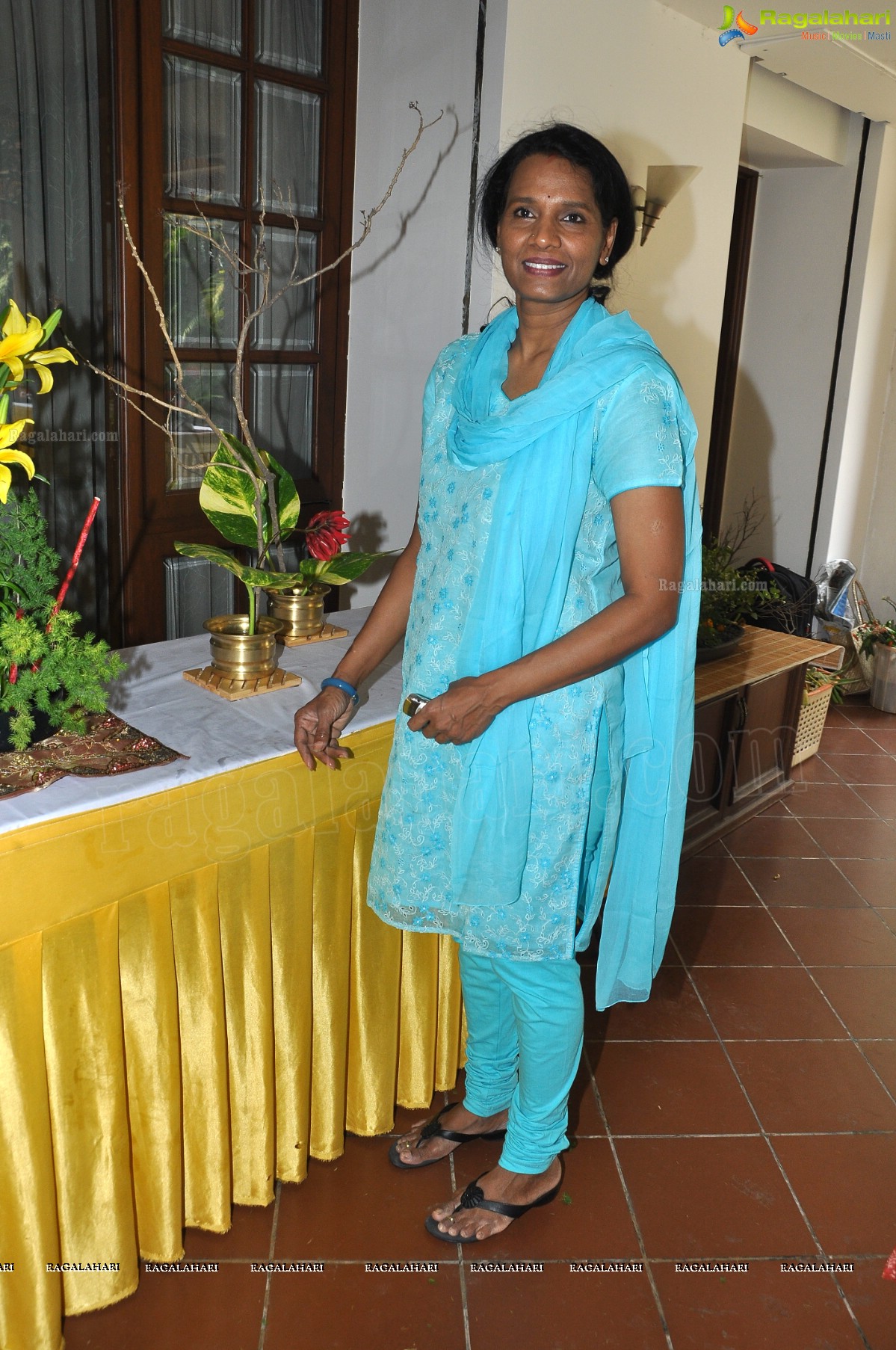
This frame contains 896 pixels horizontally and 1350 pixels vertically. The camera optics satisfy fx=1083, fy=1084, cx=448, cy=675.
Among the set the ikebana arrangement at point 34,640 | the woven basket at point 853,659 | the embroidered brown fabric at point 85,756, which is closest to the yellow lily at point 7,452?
the ikebana arrangement at point 34,640

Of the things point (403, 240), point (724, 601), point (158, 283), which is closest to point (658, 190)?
point (403, 240)

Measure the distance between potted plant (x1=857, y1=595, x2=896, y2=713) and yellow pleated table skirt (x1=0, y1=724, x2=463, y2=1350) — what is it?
3.47 meters

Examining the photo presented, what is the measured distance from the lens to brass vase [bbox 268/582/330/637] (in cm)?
217

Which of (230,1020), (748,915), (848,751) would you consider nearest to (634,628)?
(230,1020)

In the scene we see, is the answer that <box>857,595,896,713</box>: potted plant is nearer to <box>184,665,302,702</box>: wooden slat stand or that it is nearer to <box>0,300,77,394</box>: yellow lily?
<box>184,665,302,702</box>: wooden slat stand

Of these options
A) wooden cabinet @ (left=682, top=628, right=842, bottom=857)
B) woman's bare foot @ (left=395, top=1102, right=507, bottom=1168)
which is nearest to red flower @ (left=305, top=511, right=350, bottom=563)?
woman's bare foot @ (left=395, top=1102, right=507, bottom=1168)

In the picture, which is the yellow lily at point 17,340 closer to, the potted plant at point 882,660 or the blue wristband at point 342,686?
the blue wristband at point 342,686

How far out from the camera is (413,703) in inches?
58.7

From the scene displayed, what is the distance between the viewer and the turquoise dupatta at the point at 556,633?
1.42 meters

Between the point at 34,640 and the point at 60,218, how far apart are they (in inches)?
54.3

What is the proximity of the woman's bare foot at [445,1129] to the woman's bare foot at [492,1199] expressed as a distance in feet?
0.33

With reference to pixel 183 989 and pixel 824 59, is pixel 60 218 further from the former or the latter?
pixel 824 59

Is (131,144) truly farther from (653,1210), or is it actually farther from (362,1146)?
(653,1210)

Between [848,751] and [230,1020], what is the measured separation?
10.6 feet
